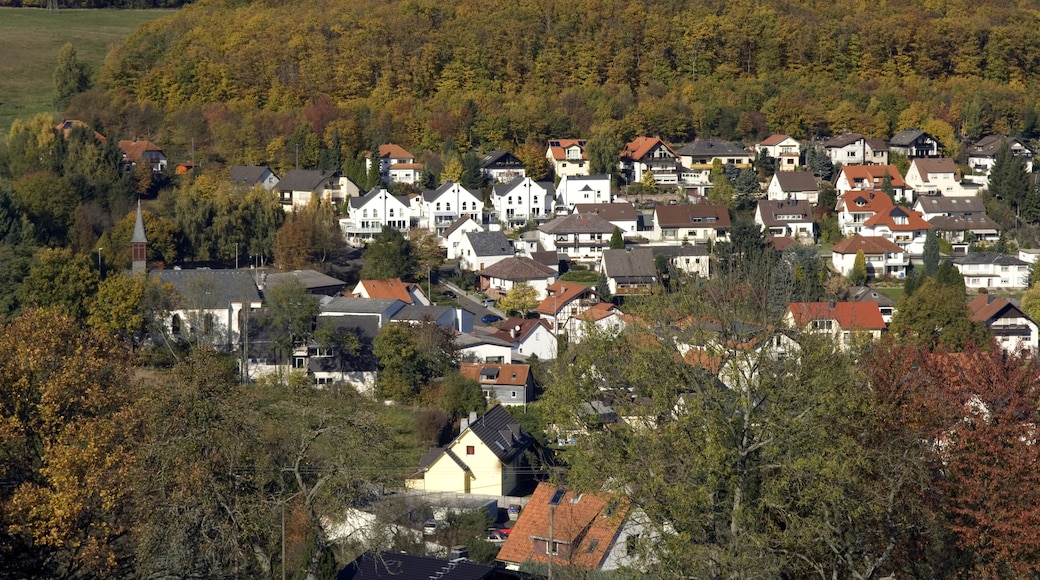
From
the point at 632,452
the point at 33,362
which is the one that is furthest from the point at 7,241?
the point at 632,452

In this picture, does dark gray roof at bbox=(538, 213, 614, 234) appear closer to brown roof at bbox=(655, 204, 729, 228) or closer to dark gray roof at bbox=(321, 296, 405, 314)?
brown roof at bbox=(655, 204, 729, 228)

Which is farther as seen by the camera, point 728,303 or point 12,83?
point 12,83

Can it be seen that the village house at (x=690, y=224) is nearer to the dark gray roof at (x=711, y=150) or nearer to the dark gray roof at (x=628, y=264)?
the dark gray roof at (x=628, y=264)

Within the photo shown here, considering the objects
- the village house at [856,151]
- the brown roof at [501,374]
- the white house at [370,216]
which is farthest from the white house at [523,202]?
the brown roof at [501,374]

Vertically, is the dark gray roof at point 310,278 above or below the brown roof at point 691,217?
below

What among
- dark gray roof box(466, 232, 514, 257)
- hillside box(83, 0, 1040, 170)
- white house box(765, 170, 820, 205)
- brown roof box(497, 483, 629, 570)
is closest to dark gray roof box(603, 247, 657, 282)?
dark gray roof box(466, 232, 514, 257)

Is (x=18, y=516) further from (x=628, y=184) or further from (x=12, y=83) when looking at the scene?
(x=12, y=83)

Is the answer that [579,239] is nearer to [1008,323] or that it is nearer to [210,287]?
[210,287]
